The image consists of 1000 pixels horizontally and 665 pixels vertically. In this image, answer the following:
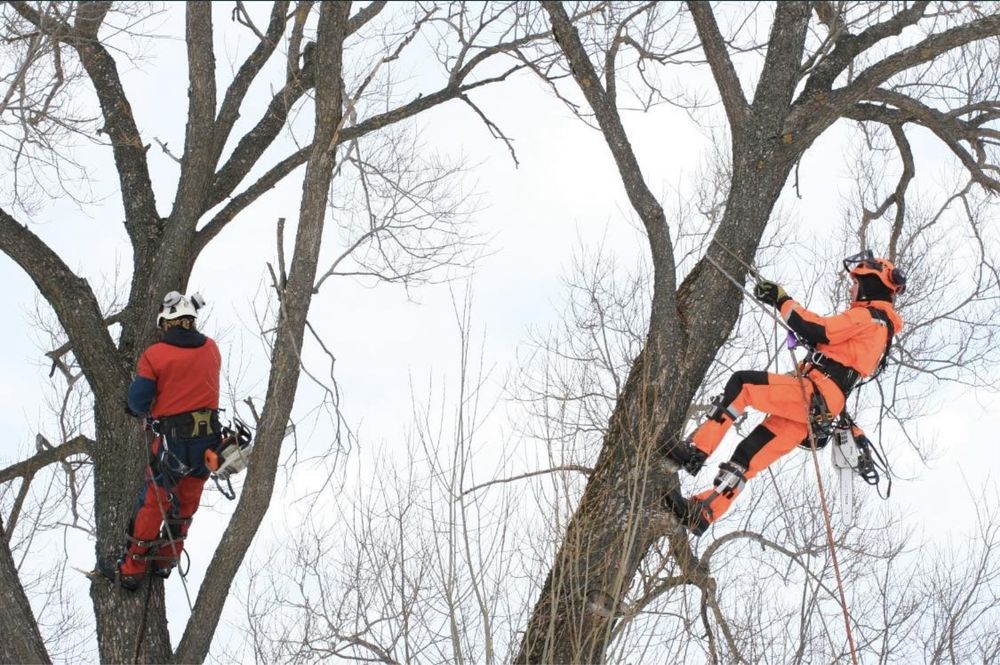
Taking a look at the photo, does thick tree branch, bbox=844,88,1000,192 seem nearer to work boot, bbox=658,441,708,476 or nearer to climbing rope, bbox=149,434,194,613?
work boot, bbox=658,441,708,476

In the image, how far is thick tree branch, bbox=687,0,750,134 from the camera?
6.04 metres

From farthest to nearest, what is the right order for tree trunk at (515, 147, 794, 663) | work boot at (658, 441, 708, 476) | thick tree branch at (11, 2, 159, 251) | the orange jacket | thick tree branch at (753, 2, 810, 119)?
1. thick tree branch at (11, 2, 159, 251)
2. the orange jacket
3. thick tree branch at (753, 2, 810, 119)
4. work boot at (658, 441, 708, 476)
5. tree trunk at (515, 147, 794, 663)

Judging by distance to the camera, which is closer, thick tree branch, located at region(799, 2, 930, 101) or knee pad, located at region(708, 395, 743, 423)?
knee pad, located at region(708, 395, 743, 423)

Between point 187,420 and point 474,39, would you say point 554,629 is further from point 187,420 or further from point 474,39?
point 474,39

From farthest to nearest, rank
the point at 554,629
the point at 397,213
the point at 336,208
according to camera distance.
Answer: the point at 336,208 → the point at 397,213 → the point at 554,629

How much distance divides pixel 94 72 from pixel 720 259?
4.14 metres

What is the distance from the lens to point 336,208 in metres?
9.52

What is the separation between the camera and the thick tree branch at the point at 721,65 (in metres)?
6.04

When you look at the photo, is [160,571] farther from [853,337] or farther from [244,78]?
[853,337]

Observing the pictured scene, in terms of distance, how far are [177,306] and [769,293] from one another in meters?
3.28

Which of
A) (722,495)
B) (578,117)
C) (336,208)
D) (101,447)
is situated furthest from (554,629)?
(336,208)

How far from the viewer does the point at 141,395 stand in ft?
18.9

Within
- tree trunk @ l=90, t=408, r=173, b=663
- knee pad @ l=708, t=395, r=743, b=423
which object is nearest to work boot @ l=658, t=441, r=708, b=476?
knee pad @ l=708, t=395, r=743, b=423

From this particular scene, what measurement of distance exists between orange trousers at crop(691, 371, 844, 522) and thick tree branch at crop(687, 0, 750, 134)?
145 cm
